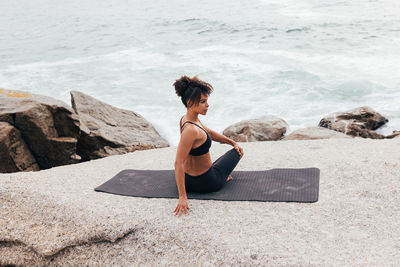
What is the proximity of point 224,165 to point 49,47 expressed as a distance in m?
20.4

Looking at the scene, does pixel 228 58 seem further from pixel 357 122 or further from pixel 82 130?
pixel 82 130

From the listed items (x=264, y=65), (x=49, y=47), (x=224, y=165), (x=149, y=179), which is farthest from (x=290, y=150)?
(x=49, y=47)

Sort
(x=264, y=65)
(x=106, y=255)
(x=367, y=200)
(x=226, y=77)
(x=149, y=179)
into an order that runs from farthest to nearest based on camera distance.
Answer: (x=264, y=65) < (x=226, y=77) < (x=149, y=179) < (x=367, y=200) < (x=106, y=255)

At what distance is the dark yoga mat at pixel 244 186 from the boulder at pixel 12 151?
6.82 feet

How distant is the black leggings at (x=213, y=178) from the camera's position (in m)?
3.97

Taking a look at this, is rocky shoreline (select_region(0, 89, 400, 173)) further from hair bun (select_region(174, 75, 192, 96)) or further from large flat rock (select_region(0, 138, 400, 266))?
hair bun (select_region(174, 75, 192, 96))

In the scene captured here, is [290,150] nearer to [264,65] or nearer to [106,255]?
[106,255]

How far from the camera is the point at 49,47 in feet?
71.6

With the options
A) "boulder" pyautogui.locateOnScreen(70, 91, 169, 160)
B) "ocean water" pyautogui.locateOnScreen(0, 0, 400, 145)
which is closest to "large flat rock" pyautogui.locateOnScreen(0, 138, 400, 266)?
"boulder" pyautogui.locateOnScreen(70, 91, 169, 160)

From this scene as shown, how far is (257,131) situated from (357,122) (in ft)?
7.45

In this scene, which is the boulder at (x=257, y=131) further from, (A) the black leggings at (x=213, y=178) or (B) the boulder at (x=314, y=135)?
(A) the black leggings at (x=213, y=178)

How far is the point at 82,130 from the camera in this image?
22.3 feet

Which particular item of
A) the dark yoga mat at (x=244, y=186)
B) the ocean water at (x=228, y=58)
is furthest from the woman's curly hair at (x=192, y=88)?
the ocean water at (x=228, y=58)

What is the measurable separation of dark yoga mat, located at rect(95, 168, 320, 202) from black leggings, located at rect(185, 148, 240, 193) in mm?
63
